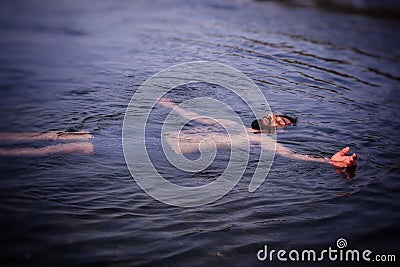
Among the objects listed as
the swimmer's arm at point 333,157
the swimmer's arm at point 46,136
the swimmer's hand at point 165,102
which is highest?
the swimmer's hand at point 165,102

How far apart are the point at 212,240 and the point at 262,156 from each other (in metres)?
2.20

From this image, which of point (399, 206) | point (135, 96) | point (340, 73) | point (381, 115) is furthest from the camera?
point (340, 73)

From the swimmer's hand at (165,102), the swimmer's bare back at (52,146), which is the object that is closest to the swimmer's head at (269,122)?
the swimmer's hand at (165,102)

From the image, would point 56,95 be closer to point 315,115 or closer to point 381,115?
point 315,115

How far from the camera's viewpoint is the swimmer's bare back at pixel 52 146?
17.1 feet

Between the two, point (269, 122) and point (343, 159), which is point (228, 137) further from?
point (343, 159)

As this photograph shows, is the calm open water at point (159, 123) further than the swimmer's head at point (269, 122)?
No

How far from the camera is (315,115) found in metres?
7.15

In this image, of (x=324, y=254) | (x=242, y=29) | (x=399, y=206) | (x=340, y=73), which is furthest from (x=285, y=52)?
(x=324, y=254)

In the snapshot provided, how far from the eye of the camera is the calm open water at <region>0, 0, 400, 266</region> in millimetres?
3791

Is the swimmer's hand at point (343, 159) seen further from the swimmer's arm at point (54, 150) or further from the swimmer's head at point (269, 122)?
the swimmer's arm at point (54, 150)

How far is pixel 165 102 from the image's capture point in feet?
24.4

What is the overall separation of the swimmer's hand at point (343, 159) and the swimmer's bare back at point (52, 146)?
3310mm

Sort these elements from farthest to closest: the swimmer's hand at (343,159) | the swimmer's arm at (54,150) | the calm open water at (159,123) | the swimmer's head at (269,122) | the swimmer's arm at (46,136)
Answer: the swimmer's head at (269,122)
the swimmer's arm at (46,136)
the swimmer's arm at (54,150)
the swimmer's hand at (343,159)
the calm open water at (159,123)
